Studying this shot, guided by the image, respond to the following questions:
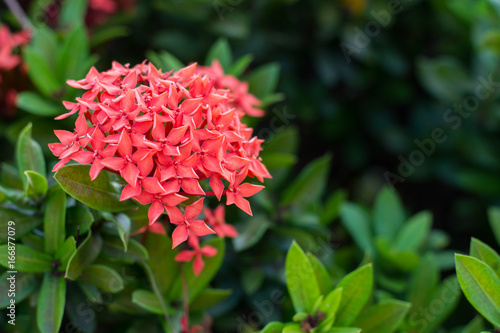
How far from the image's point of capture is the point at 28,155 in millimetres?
1556

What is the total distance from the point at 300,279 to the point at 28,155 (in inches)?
37.3

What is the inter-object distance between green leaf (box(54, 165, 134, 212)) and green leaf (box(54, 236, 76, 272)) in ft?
0.50

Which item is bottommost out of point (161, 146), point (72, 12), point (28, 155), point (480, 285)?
point (480, 285)

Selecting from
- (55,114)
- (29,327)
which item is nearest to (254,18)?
(55,114)

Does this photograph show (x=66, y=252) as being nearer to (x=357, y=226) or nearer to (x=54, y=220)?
(x=54, y=220)

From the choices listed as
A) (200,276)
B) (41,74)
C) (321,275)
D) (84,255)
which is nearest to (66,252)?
(84,255)

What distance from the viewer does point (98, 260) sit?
5.02 feet

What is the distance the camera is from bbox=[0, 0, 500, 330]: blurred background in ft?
9.04

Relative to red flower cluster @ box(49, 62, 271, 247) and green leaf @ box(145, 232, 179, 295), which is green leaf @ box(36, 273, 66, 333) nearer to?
green leaf @ box(145, 232, 179, 295)

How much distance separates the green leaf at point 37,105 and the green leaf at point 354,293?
4.44 ft

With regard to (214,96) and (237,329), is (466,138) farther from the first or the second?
(214,96)

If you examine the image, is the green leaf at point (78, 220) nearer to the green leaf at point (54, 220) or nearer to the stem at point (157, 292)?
the green leaf at point (54, 220)

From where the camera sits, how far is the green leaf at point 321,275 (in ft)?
5.15

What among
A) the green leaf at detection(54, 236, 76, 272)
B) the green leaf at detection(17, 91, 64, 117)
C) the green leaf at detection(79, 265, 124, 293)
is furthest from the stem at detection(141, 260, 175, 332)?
the green leaf at detection(17, 91, 64, 117)
